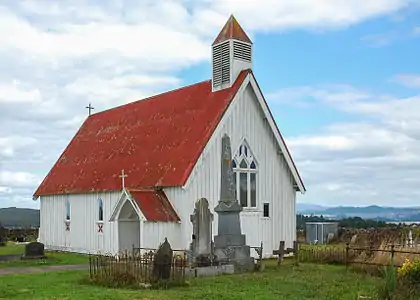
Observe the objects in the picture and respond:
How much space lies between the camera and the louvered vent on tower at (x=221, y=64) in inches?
1273

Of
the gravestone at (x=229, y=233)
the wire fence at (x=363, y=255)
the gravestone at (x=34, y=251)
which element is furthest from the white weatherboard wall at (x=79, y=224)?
the wire fence at (x=363, y=255)

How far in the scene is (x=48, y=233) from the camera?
1613 inches

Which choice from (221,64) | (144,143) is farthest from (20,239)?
(221,64)

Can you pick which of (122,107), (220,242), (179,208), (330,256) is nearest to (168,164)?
(179,208)

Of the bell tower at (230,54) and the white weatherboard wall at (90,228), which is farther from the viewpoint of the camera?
the bell tower at (230,54)

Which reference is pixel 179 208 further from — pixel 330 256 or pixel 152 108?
pixel 152 108

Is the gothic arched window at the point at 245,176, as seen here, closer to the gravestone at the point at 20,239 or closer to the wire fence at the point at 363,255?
the wire fence at the point at 363,255

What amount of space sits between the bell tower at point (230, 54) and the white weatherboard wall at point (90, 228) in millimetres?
8077

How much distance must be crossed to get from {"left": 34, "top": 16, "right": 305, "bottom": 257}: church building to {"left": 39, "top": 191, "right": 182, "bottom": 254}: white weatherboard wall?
0.06 meters

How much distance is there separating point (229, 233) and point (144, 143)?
11191 mm

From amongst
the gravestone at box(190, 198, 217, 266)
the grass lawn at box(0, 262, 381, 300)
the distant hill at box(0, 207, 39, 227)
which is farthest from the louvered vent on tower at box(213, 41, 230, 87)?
the distant hill at box(0, 207, 39, 227)

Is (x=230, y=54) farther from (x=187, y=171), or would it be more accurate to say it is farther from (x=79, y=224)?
(x=79, y=224)

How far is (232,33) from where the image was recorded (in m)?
32.1

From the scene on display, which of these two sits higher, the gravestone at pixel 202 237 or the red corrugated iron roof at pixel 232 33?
the red corrugated iron roof at pixel 232 33
